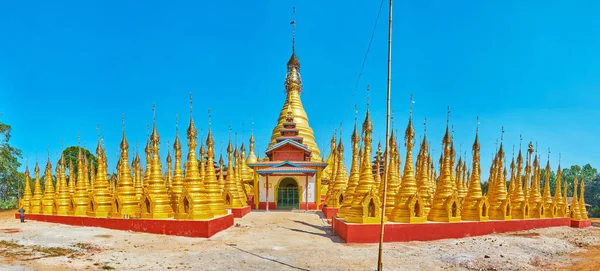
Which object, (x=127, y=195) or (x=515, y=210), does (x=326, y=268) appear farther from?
(x=515, y=210)

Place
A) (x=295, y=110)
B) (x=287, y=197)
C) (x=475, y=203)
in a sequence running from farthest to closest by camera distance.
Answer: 1. (x=295, y=110)
2. (x=287, y=197)
3. (x=475, y=203)

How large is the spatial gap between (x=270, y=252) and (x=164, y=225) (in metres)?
6.62

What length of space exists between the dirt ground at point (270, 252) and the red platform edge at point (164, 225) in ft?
1.52

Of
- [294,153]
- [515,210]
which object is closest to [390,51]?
[515,210]

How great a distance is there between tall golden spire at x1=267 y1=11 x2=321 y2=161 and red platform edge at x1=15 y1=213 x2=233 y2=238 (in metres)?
25.7

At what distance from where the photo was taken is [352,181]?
18.7m

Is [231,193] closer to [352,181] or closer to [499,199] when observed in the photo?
[352,181]

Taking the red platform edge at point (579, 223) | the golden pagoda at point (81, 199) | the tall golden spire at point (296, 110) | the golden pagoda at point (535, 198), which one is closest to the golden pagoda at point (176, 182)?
the golden pagoda at point (81, 199)

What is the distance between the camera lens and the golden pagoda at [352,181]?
16.7m

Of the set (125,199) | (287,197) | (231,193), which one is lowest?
(287,197)

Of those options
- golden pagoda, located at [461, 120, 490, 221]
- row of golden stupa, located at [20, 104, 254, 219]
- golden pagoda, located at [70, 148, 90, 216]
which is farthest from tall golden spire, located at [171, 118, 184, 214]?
golden pagoda, located at [461, 120, 490, 221]

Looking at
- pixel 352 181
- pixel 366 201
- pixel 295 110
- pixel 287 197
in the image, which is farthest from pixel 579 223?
pixel 295 110

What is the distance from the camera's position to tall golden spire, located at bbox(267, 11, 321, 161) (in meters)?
45.9

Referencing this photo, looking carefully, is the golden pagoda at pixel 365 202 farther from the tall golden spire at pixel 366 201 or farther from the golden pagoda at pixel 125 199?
the golden pagoda at pixel 125 199
